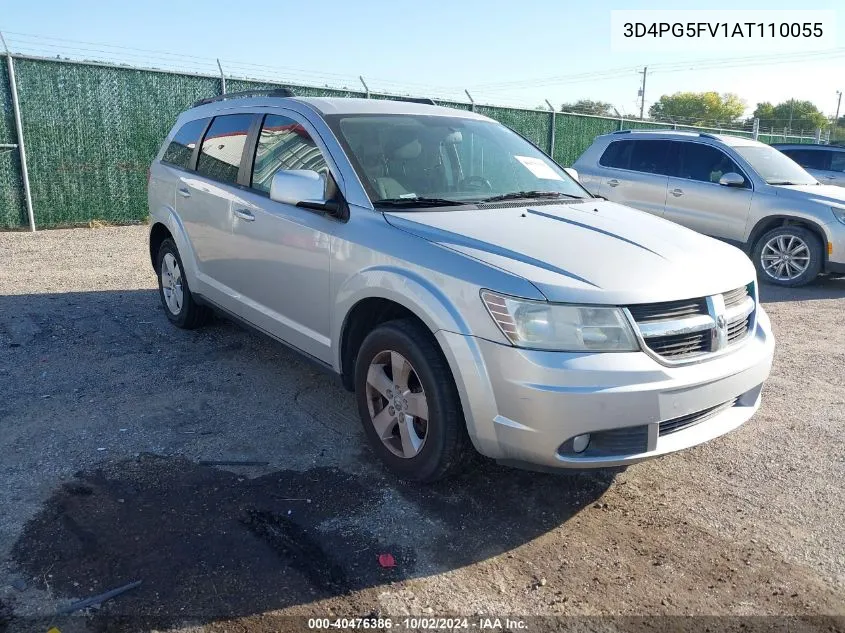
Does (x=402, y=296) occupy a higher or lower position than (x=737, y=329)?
higher

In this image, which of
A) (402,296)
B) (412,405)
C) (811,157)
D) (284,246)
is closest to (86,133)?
(284,246)

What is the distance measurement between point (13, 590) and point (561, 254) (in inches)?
101

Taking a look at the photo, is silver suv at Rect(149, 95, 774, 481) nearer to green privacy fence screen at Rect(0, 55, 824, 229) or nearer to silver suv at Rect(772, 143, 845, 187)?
green privacy fence screen at Rect(0, 55, 824, 229)

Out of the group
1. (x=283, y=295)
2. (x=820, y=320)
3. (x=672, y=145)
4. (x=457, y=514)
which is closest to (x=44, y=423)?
(x=283, y=295)

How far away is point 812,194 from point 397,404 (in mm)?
7282

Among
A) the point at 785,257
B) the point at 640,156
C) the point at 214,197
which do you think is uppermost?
the point at 640,156

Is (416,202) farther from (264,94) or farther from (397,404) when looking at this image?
(264,94)

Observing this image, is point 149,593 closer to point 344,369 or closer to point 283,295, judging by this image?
point 344,369

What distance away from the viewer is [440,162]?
4.12 metres

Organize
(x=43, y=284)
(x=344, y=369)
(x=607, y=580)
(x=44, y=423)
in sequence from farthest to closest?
A: (x=43, y=284)
(x=44, y=423)
(x=344, y=369)
(x=607, y=580)

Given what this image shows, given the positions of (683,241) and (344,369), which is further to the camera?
(344,369)

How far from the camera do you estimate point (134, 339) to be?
18.7ft

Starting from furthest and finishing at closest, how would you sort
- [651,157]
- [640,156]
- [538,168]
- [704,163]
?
[640,156]
[651,157]
[704,163]
[538,168]

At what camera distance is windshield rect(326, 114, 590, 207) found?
382 centimetres
